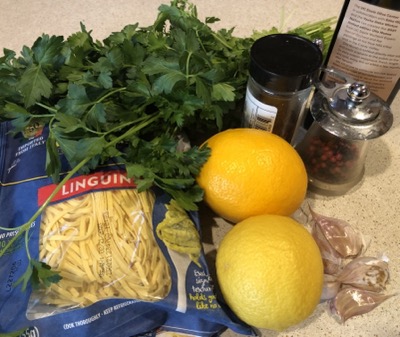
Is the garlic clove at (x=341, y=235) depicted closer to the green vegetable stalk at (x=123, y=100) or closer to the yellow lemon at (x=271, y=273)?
the yellow lemon at (x=271, y=273)

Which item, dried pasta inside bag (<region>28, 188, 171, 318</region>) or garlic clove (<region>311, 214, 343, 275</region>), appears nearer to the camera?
dried pasta inside bag (<region>28, 188, 171, 318</region>)

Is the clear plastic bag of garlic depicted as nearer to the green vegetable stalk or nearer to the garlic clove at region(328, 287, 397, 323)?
the garlic clove at region(328, 287, 397, 323)

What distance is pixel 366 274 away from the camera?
60cm

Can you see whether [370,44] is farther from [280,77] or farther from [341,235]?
[341,235]

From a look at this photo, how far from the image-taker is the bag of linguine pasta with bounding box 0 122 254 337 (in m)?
0.50

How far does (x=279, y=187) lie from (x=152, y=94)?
217 mm

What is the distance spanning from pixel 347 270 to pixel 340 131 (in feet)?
0.68

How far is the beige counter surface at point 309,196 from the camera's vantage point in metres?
0.58

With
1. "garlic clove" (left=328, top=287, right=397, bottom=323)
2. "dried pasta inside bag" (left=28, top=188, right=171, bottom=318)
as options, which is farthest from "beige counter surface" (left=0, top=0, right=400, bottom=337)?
"dried pasta inside bag" (left=28, top=188, right=171, bottom=318)

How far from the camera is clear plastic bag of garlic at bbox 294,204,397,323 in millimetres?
583

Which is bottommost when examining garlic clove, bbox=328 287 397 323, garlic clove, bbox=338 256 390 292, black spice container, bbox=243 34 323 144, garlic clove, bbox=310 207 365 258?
garlic clove, bbox=328 287 397 323

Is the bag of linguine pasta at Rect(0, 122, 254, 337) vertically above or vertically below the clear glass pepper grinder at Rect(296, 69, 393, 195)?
below

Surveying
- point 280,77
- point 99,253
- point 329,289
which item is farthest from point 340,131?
point 99,253

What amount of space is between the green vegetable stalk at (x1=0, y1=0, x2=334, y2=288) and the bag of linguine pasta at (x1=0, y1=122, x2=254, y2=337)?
0.08 ft
